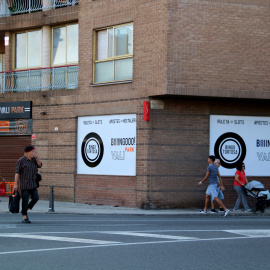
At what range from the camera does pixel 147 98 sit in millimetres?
21453

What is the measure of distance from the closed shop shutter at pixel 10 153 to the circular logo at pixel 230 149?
8223mm

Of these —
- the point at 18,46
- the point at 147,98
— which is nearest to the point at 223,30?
the point at 147,98

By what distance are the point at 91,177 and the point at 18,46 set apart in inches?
290

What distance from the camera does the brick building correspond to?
2119cm

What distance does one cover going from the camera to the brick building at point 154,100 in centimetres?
2119

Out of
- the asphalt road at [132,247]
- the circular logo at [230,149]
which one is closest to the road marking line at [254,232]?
the asphalt road at [132,247]

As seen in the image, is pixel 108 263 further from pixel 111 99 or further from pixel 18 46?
pixel 18 46

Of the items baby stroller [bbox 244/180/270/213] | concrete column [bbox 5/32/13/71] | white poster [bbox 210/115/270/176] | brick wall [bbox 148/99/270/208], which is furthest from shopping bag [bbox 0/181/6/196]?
baby stroller [bbox 244/180/270/213]

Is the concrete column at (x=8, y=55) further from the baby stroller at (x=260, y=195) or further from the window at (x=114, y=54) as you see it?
the baby stroller at (x=260, y=195)

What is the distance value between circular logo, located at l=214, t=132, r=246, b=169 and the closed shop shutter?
8.22 metres

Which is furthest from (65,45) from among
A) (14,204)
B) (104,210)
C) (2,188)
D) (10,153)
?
(14,204)

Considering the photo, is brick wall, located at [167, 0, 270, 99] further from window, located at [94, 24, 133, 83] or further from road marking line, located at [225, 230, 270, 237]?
road marking line, located at [225, 230, 270, 237]

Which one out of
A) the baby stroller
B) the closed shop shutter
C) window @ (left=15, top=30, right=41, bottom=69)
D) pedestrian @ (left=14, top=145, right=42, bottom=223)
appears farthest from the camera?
window @ (left=15, top=30, right=41, bottom=69)

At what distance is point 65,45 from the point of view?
25391mm
